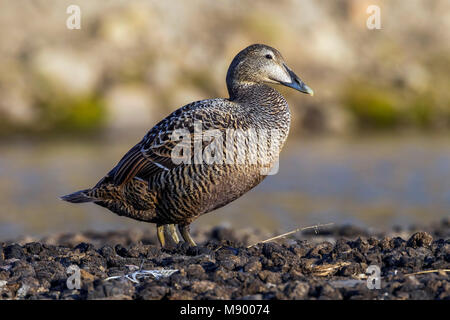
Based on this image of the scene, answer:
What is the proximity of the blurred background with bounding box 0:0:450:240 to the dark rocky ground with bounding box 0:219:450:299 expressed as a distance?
8.44 metres

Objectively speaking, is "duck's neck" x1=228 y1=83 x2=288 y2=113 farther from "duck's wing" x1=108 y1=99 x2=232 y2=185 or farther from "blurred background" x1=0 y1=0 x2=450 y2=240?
"blurred background" x1=0 y1=0 x2=450 y2=240

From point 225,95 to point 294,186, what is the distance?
33.8 ft

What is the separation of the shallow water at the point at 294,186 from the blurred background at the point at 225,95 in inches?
2.4

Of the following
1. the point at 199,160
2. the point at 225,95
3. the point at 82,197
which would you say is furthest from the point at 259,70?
the point at 225,95

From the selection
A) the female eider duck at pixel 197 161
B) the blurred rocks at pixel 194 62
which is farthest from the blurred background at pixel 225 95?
the female eider duck at pixel 197 161

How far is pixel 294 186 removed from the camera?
19.2 metres

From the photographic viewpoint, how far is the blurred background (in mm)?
17750

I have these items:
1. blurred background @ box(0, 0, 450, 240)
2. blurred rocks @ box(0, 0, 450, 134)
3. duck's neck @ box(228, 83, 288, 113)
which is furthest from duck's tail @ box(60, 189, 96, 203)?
blurred rocks @ box(0, 0, 450, 134)

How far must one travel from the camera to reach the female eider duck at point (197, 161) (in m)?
7.27

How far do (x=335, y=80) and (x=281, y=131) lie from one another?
937 inches

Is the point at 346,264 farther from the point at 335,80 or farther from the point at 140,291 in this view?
the point at 335,80

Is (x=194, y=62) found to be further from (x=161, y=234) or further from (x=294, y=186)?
(x=161, y=234)

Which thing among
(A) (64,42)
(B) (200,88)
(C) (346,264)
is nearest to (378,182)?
(B) (200,88)

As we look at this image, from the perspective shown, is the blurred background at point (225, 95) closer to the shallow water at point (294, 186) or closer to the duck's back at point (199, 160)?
the shallow water at point (294, 186)
